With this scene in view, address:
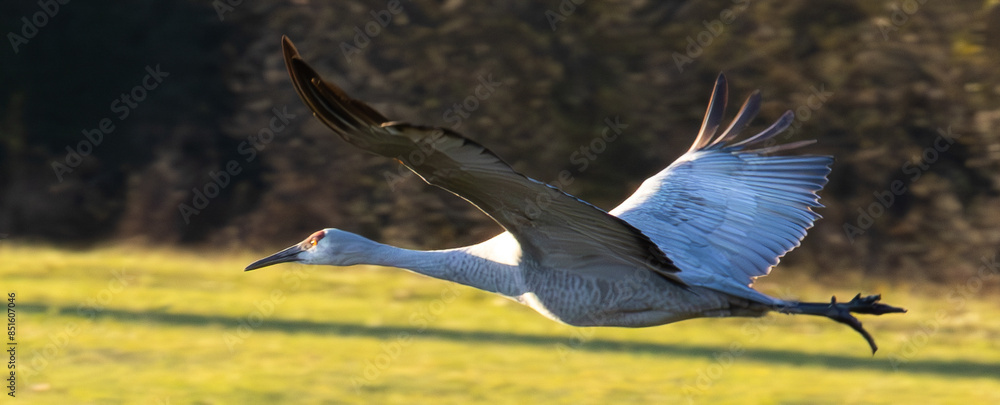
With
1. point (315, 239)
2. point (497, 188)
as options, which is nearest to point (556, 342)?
point (315, 239)

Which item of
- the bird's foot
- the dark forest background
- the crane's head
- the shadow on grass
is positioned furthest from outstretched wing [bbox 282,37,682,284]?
the dark forest background

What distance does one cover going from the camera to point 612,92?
8.06 meters

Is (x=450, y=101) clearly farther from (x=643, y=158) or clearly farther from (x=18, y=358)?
(x=18, y=358)

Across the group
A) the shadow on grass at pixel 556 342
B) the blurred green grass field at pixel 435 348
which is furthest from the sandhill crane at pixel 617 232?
the shadow on grass at pixel 556 342

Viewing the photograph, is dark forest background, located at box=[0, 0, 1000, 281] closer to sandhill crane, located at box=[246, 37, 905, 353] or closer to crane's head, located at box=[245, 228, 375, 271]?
sandhill crane, located at box=[246, 37, 905, 353]

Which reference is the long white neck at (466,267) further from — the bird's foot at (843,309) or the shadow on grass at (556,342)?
the shadow on grass at (556,342)

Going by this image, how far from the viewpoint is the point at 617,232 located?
9.95ft

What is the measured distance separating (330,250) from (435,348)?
338 cm

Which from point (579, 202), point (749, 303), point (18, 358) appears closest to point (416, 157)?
point (579, 202)

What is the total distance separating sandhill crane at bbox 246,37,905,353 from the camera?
2.64 meters

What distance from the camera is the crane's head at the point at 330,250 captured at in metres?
3.65

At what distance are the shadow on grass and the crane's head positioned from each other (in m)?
3.31

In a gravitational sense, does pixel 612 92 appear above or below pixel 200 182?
above

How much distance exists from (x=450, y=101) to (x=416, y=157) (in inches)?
225
